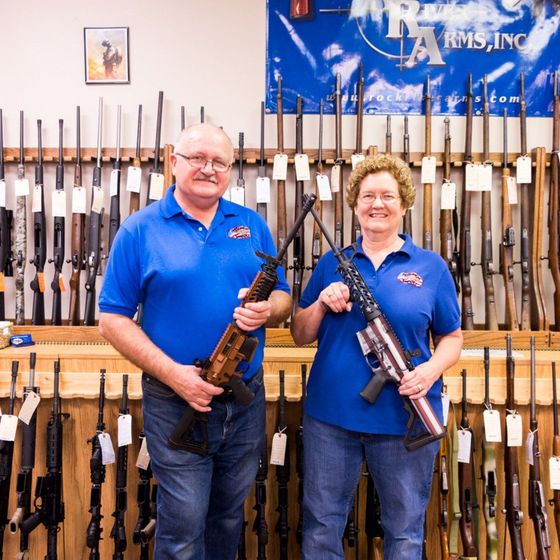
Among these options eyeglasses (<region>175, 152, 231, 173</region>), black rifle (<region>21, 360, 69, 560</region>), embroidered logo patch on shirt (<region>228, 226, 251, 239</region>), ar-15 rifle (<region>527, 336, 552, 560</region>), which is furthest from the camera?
black rifle (<region>21, 360, 69, 560</region>)

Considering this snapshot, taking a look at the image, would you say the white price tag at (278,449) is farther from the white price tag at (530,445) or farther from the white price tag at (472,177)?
the white price tag at (472,177)

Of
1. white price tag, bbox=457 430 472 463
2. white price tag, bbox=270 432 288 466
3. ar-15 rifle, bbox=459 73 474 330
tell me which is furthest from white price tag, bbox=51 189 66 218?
white price tag, bbox=457 430 472 463

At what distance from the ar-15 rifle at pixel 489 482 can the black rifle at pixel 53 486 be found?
6.81 ft

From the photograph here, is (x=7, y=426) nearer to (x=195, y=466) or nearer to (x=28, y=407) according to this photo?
(x=28, y=407)

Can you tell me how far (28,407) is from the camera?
248 centimetres

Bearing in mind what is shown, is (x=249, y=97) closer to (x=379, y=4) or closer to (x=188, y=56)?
(x=188, y=56)

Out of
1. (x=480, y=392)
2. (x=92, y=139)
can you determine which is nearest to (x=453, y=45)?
(x=480, y=392)

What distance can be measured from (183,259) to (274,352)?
123cm

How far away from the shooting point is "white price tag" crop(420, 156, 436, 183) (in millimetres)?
3229

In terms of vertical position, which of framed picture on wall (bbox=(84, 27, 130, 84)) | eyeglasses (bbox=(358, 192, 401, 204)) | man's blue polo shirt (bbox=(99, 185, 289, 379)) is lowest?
man's blue polo shirt (bbox=(99, 185, 289, 379))

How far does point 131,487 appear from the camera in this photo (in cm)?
268

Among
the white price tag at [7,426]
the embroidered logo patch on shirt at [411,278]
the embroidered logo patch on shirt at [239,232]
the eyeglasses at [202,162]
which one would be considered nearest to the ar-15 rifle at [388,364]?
the embroidered logo patch on shirt at [411,278]

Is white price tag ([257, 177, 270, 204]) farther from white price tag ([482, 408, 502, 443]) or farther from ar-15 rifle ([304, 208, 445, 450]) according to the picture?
white price tag ([482, 408, 502, 443])

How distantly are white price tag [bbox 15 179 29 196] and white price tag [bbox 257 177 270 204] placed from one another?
1.48 metres
